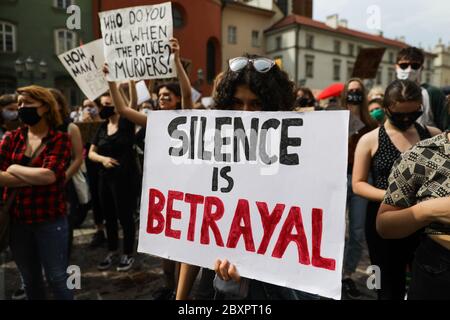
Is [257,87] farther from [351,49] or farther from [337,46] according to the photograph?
[351,49]

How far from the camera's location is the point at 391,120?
2.25 metres

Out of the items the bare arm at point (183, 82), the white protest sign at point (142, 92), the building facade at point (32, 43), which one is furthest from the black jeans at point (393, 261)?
the building facade at point (32, 43)

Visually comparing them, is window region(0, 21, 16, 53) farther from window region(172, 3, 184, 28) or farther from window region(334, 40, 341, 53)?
window region(334, 40, 341, 53)

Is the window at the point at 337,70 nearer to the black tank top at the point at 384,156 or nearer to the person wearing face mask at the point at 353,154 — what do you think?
the person wearing face mask at the point at 353,154

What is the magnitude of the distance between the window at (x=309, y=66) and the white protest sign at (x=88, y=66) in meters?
37.1

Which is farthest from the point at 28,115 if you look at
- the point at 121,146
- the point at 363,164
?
the point at 363,164

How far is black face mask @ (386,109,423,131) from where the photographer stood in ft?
7.15

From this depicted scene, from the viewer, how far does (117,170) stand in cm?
367

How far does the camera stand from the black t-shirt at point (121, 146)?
3.63 m

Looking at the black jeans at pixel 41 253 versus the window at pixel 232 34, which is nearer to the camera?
the black jeans at pixel 41 253

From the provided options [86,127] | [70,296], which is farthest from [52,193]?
[86,127]

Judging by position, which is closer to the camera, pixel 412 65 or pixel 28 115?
pixel 28 115

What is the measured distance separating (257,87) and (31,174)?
1.55 meters

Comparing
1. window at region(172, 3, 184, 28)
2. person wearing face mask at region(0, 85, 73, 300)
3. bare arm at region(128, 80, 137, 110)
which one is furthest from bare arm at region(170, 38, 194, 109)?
window at region(172, 3, 184, 28)
